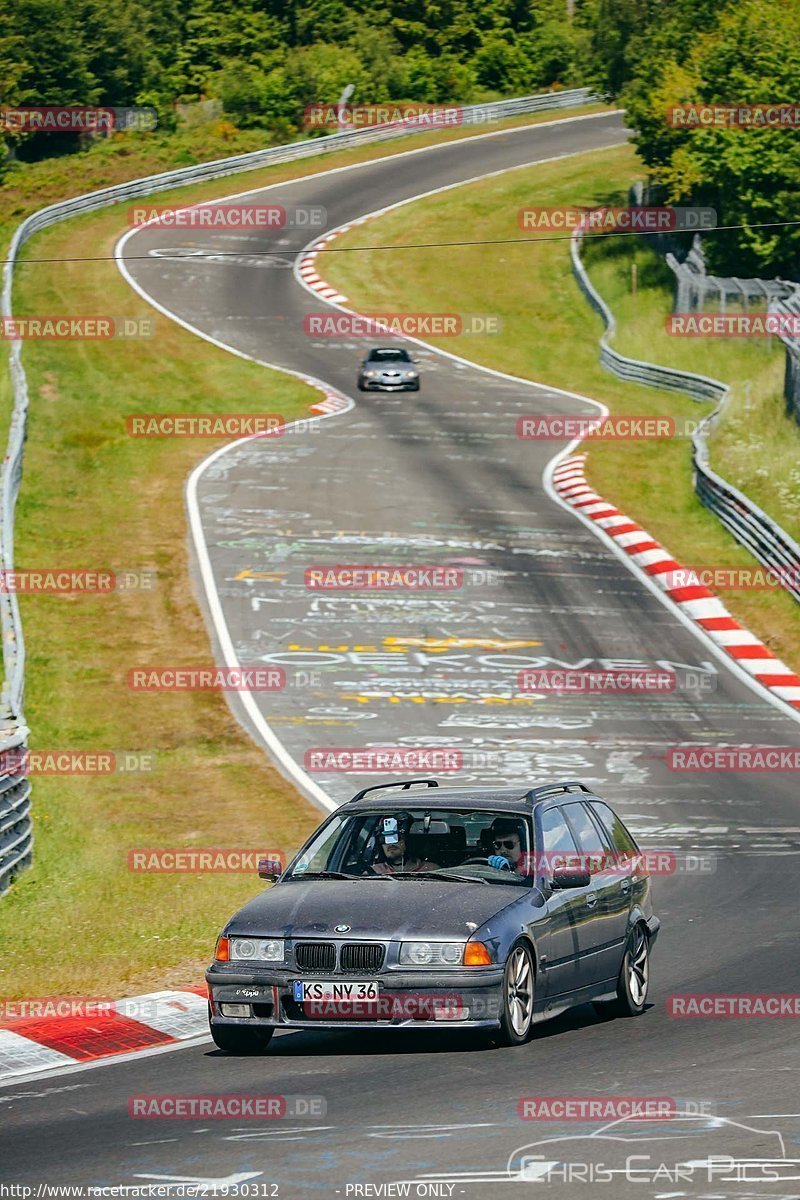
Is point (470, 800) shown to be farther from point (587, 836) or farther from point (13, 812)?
point (13, 812)

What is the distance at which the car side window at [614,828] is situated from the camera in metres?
12.8

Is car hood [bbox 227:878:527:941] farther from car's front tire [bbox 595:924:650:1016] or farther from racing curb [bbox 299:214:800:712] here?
racing curb [bbox 299:214:800:712]

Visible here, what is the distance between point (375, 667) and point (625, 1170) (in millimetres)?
20568

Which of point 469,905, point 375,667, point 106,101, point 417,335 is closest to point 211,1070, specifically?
point 469,905

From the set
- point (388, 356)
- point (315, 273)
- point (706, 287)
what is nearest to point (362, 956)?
point (388, 356)

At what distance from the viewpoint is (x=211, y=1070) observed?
412 inches

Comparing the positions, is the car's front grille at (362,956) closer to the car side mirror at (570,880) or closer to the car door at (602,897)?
the car side mirror at (570,880)

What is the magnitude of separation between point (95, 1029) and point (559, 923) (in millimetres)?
3082

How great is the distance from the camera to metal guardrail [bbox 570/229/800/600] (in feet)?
107

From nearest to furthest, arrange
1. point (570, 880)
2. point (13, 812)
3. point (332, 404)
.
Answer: point (570, 880), point (13, 812), point (332, 404)

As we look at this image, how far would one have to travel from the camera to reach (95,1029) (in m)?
11.9

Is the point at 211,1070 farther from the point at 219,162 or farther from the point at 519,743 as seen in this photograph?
the point at 219,162

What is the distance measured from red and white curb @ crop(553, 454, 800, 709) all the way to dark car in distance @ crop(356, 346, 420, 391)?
887 cm

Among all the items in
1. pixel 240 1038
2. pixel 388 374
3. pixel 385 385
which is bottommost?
pixel 385 385
